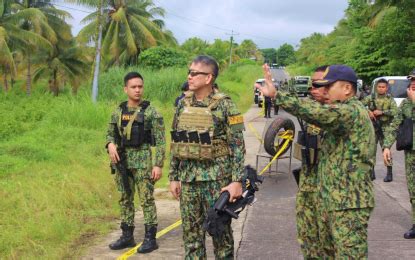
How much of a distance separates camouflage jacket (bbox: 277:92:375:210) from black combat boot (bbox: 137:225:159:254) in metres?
2.38

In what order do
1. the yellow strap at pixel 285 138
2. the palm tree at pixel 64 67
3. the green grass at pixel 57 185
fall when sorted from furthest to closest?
the palm tree at pixel 64 67 < the yellow strap at pixel 285 138 < the green grass at pixel 57 185

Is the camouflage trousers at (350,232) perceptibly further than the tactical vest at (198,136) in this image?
No

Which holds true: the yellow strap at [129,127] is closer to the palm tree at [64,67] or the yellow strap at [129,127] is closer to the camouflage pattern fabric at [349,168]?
the camouflage pattern fabric at [349,168]

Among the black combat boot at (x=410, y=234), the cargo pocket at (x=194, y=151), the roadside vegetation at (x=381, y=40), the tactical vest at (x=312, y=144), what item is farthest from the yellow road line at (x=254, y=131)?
the cargo pocket at (x=194, y=151)

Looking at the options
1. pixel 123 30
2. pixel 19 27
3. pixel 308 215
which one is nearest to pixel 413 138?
pixel 308 215

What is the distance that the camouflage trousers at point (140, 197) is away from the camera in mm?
4875

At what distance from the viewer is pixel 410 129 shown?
17.4ft

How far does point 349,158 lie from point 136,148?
2.50 metres

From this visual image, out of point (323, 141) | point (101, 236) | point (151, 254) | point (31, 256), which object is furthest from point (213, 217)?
point (101, 236)

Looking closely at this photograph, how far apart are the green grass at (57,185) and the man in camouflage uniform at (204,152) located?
1.75 m

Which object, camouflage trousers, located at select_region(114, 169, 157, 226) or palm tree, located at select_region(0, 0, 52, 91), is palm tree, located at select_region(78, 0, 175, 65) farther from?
camouflage trousers, located at select_region(114, 169, 157, 226)

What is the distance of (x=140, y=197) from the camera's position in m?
4.91

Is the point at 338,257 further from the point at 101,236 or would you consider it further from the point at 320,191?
the point at 101,236

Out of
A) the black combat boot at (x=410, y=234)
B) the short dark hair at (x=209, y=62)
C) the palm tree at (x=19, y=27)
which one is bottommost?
the black combat boot at (x=410, y=234)
